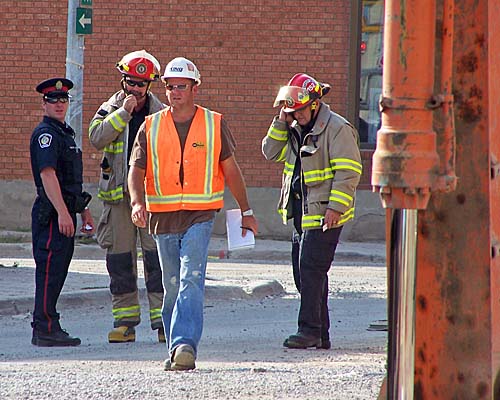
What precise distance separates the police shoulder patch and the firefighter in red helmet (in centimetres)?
168

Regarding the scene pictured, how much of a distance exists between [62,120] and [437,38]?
6168mm

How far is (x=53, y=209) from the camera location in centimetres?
849

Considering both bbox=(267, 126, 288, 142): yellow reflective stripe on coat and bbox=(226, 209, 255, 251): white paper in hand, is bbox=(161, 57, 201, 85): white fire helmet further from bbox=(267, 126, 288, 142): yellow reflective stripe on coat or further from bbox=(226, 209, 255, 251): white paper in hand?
bbox=(267, 126, 288, 142): yellow reflective stripe on coat

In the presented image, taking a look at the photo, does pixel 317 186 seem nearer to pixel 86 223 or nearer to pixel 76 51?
pixel 86 223

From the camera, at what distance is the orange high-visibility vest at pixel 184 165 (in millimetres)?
7293

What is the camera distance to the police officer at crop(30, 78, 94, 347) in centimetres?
841

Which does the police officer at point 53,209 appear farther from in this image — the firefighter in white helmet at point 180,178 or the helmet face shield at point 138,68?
the firefighter in white helmet at point 180,178

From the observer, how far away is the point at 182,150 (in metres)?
7.33

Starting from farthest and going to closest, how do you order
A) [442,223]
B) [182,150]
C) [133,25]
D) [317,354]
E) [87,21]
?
[133,25]
[87,21]
[317,354]
[182,150]
[442,223]

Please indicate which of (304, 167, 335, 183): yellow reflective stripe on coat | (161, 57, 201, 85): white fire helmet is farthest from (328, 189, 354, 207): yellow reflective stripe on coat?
(161, 57, 201, 85): white fire helmet

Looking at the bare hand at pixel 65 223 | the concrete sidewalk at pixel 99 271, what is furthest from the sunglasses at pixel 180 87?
the concrete sidewalk at pixel 99 271

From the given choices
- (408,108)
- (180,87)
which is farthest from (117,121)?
(408,108)

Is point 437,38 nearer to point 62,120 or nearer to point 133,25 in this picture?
point 62,120

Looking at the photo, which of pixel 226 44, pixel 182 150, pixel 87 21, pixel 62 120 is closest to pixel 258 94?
pixel 226 44
